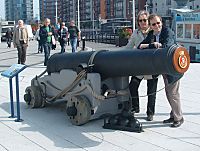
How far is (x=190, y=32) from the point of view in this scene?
2056 cm

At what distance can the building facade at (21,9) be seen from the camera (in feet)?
409

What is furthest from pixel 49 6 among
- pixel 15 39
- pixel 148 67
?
pixel 148 67

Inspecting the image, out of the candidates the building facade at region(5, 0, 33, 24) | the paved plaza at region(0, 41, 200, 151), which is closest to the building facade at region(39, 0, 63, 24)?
the building facade at region(5, 0, 33, 24)

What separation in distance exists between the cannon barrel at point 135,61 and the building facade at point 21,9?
118203 millimetres

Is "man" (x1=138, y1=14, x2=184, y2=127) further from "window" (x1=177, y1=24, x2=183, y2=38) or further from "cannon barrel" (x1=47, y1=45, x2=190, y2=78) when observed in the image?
"window" (x1=177, y1=24, x2=183, y2=38)

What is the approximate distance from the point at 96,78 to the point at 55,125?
3.06 feet

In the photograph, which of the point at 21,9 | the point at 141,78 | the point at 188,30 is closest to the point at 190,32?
the point at 188,30

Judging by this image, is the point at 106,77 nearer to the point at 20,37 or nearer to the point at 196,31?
the point at 20,37

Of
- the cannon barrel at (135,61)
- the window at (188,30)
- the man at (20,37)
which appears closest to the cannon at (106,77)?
the cannon barrel at (135,61)

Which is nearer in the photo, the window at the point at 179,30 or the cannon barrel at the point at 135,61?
the cannon barrel at the point at 135,61

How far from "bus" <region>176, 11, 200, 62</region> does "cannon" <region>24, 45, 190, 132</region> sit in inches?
533

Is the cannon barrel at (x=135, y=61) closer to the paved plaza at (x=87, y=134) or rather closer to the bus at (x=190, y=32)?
the paved plaza at (x=87, y=134)

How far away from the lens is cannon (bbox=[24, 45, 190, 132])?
15.5 ft

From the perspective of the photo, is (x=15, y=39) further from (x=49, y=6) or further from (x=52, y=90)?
(x=49, y=6)
